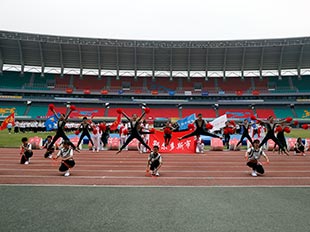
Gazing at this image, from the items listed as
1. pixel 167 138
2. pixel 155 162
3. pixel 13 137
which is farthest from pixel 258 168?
pixel 13 137

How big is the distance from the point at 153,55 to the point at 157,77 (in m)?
7.36

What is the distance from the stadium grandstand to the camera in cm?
3939

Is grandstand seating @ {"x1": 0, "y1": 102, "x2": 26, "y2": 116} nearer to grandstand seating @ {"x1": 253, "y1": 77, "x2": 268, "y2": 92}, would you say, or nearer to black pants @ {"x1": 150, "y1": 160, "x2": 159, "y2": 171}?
black pants @ {"x1": 150, "y1": 160, "x2": 159, "y2": 171}

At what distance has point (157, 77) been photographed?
1896 inches

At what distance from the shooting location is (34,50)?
4006 centimetres

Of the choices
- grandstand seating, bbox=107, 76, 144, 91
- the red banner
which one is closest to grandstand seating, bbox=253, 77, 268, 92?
grandstand seating, bbox=107, 76, 144, 91

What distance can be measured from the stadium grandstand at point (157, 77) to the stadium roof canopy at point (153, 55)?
0.16m

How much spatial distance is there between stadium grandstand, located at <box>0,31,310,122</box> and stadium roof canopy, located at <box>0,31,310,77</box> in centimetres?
16

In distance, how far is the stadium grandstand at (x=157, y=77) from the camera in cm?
3939

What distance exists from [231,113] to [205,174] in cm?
3616

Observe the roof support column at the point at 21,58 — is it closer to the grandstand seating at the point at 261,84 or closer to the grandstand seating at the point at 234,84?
the grandstand seating at the point at 234,84

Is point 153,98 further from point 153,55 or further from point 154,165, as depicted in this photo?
point 154,165

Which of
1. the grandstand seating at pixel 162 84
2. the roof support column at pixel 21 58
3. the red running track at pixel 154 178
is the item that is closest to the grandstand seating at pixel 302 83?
the grandstand seating at pixel 162 84

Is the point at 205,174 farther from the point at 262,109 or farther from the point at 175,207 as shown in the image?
the point at 262,109
